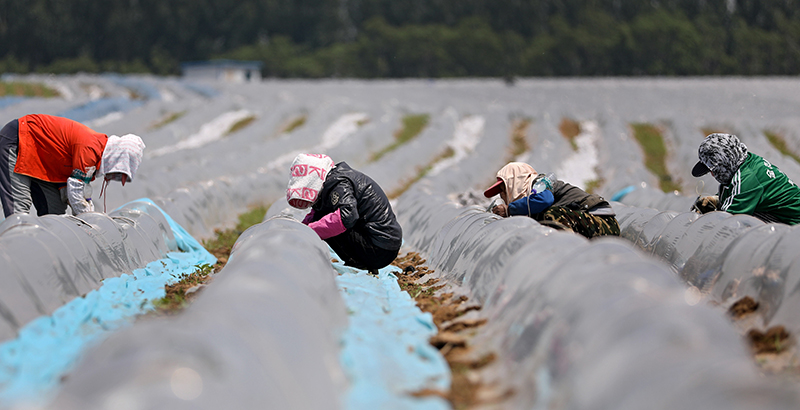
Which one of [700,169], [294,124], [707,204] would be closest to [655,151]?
[294,124]

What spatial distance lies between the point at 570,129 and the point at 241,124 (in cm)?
1063

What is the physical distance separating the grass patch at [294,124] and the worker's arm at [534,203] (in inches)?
699

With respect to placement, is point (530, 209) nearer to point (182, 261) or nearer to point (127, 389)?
point (182, 261)

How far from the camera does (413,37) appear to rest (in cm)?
6034

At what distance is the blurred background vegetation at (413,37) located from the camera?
5759cm

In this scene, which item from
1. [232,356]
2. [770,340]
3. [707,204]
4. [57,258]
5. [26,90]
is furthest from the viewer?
[26,90]

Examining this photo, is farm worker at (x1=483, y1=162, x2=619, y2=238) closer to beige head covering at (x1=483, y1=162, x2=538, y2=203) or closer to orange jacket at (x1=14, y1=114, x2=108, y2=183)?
beige head covering at (x1=483, y1=162, x2=538, y2=203)

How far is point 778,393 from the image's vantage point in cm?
183

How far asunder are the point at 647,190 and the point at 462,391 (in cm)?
815

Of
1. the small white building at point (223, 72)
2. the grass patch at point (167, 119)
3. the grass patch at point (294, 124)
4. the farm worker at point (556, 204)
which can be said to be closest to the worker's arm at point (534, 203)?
the farm worker at point (556, 204)

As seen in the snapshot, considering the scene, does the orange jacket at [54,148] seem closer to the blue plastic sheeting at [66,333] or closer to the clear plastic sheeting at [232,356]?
the blue plastic sheeting at [66,333]

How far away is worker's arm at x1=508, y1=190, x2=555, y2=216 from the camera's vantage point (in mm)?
5113

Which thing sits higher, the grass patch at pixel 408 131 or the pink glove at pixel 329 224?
the pink glove at pixel 329 224

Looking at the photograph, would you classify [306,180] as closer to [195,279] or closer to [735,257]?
[195,279]
